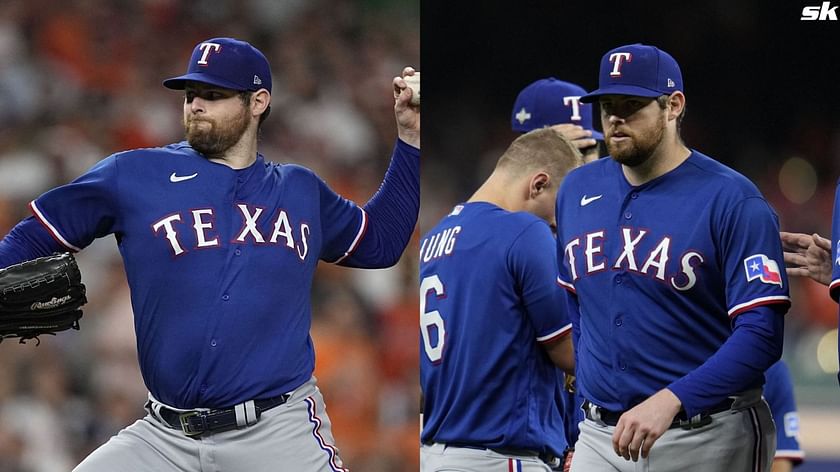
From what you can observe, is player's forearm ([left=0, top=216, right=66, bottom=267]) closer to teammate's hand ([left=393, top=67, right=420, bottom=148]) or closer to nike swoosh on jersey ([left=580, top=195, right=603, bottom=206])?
teammate's hand ([left=393, top=67, right=420, bottom=148])

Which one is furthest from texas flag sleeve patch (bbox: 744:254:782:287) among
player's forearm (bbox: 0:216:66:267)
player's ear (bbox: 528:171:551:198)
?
player's forearm (bbox: 0:216:66:267)

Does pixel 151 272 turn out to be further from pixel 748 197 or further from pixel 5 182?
pixel 5 182

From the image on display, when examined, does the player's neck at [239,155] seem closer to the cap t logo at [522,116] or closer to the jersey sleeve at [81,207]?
the jersey sleeve at [81,207]

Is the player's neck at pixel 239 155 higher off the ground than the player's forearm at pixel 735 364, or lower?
higher

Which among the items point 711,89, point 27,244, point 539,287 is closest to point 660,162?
point 539,287

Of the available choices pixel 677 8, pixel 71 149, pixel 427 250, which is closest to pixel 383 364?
pixel 71 149

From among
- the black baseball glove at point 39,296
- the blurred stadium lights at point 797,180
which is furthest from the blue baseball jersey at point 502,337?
the blurred stadium lights at point 797,180
